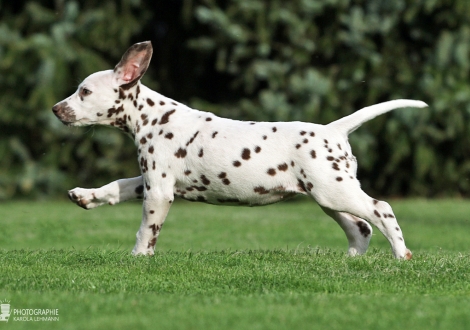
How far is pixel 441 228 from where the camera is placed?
42.7ft

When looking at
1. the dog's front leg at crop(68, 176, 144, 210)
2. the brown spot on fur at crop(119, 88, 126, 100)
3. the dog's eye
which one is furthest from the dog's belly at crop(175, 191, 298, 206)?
the dog's eye

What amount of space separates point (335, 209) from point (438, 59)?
1193 centimetres

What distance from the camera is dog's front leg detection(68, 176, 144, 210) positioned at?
7.78m

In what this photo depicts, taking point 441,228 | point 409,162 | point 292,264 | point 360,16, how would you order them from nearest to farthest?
point 292,264 → point 441,228 → point 360,16 → point 409,162

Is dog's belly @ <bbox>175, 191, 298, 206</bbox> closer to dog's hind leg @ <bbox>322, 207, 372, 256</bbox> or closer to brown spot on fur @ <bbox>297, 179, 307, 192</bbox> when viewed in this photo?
brown spot on fur @ <bbox>297, 179, 307, 192</bbox>

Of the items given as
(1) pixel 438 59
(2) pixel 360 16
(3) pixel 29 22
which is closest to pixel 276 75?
(2) pixel 360 16

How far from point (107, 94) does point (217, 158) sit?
1.32 m

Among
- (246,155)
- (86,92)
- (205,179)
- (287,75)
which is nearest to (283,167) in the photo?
(246,155)

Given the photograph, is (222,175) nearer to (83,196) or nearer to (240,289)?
(83,196)

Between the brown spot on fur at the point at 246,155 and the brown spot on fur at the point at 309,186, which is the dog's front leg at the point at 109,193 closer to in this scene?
the brown spot on fur at the point at 246,155

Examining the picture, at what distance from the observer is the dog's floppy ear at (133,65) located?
25.7ft

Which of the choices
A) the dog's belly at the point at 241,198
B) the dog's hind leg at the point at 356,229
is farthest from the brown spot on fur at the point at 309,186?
the dog's hind leg at the point at 356,229

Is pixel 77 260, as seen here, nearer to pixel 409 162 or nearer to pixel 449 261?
pixel 449 261

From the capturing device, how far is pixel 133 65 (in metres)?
7.92
